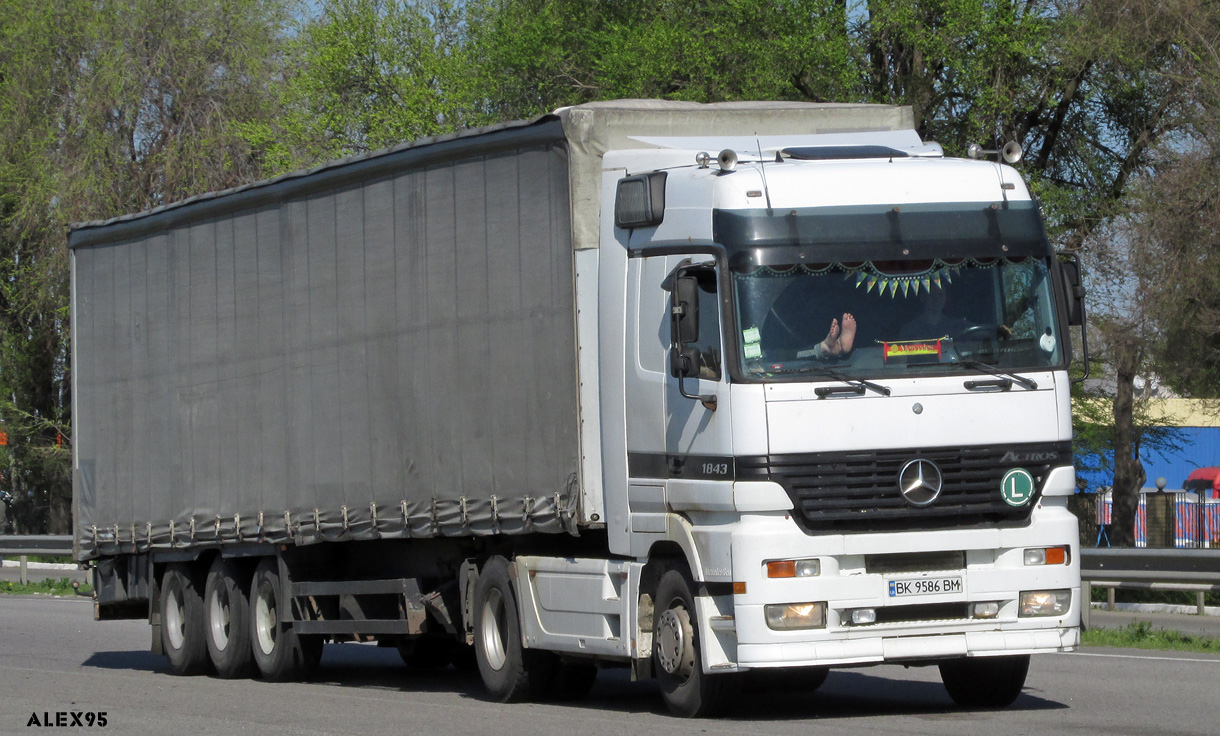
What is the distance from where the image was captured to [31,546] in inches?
1198

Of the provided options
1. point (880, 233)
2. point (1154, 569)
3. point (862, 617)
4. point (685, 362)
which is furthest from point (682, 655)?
point (1154, 569)

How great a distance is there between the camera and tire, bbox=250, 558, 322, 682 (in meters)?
14.9

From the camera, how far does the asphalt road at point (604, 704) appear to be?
33.2ft

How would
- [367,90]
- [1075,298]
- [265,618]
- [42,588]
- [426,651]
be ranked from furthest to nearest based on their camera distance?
[367,90], [42,588], [426,651], [265,618], [1075,298]

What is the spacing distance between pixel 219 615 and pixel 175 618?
728mm

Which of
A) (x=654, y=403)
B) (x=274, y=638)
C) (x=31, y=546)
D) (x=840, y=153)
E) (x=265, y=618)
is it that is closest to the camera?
(x=654, y=403)

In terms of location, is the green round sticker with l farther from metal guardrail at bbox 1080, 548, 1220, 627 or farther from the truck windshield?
metal guardrail at bbox 1080, 548, 1220, 627

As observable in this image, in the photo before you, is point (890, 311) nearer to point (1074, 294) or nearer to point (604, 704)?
point (1074, 294)

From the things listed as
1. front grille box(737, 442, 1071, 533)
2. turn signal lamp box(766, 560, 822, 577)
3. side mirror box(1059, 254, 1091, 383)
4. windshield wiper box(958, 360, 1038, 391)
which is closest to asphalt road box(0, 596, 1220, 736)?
turn signal lamp box(766, 560, 822, 577)

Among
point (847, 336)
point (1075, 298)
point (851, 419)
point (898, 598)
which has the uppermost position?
point (1075, 298)

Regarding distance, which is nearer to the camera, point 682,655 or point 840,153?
point 682,655

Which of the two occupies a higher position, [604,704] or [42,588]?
[604,704]

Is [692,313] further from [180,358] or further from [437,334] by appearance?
[180,358]

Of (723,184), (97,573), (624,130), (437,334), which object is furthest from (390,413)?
(97,573)
